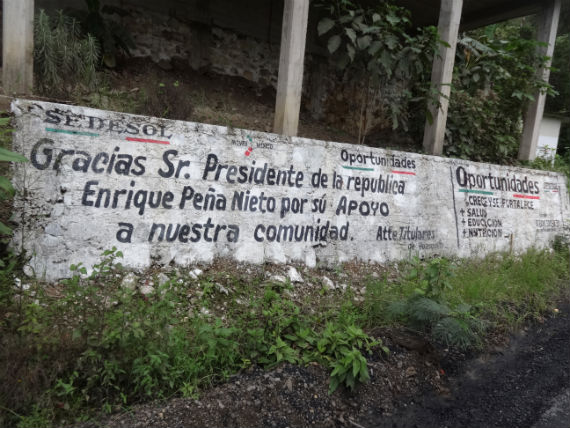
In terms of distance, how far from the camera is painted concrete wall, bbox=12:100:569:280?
10.3 feet

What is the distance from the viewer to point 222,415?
7.46 ft

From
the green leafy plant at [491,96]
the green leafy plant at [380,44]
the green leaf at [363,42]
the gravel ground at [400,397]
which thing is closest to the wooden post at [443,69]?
the green leafy plant at [380,44]

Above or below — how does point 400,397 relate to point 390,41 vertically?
below

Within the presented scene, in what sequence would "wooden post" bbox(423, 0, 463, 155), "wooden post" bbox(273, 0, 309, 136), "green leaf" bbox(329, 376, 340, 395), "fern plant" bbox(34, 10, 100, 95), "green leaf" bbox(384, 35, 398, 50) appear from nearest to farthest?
1. "green leaf" bbox(329, 376, 340, 395)
2. "fern plant" bbox(34, 10, 100, 95)
3. "wooden post" bbox(273, 0, 309, 136)
4. "green leaf" bbox(384, 35, 398, 50)
5. "wooden post" bbox(423, 0, 463, 155)

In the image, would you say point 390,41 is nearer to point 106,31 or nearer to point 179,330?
point 106,31

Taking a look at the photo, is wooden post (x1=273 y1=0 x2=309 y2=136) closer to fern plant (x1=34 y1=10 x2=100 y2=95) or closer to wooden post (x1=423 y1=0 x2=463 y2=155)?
fern plant (x1=34 y1=10 x2=100 y2=95)

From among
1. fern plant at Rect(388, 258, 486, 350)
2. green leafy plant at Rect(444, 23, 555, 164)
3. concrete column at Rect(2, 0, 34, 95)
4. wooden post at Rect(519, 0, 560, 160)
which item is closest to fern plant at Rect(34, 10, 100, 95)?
concrete column at Rect(2, 0, 34, 95)

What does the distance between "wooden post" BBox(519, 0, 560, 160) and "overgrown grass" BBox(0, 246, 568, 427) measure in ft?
15.0

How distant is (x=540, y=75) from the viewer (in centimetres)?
719

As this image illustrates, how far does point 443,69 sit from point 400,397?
4.80 m

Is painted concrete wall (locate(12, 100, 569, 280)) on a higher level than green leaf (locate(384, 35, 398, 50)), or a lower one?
lower

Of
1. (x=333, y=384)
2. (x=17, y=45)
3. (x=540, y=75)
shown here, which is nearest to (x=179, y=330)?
(x=333, y=384)

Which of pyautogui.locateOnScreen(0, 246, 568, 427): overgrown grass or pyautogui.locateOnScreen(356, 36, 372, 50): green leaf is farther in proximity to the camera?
pyautogui.locateOnScreen(356, 36, 372, 50): green leaf

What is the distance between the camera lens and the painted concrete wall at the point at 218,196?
10.3 ft
